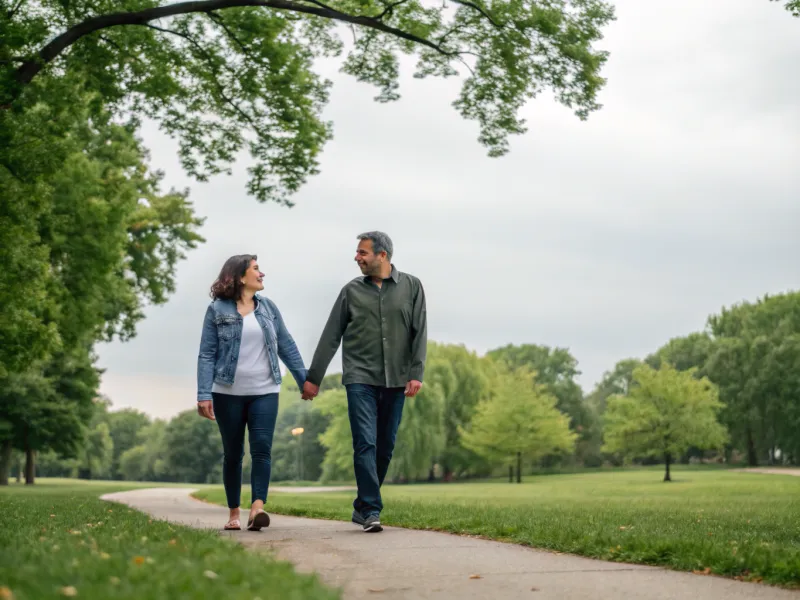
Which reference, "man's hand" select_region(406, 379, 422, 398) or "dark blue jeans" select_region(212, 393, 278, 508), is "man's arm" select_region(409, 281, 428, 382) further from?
"dark blue jeans" select_region(212, 393, 278, 508)

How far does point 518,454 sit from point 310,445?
44286 mm

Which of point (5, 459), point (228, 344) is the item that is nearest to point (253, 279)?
point (228, 344)

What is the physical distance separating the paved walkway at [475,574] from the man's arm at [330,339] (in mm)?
1475

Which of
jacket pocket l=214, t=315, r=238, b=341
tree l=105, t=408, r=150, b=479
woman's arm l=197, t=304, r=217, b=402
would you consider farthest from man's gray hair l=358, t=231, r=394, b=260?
tree l=105, t=408, r=150, b=479

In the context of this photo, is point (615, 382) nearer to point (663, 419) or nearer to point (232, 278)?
point (663, 419)

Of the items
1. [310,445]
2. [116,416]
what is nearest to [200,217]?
[310,445]

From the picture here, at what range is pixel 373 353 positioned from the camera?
785cm

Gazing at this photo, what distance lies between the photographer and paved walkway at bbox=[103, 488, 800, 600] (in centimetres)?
465

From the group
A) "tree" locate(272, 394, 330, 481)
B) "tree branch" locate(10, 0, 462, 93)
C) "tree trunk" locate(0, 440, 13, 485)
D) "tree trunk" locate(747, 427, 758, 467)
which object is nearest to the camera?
"tree branch" locate(10, 0, 462, 93)

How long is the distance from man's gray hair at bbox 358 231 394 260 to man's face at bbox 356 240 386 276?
3 cm

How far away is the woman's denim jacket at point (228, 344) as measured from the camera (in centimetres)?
787

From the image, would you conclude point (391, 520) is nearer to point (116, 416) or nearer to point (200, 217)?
point (200, 217)

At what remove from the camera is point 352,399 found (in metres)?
7.80

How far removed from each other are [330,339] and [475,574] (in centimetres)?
317
